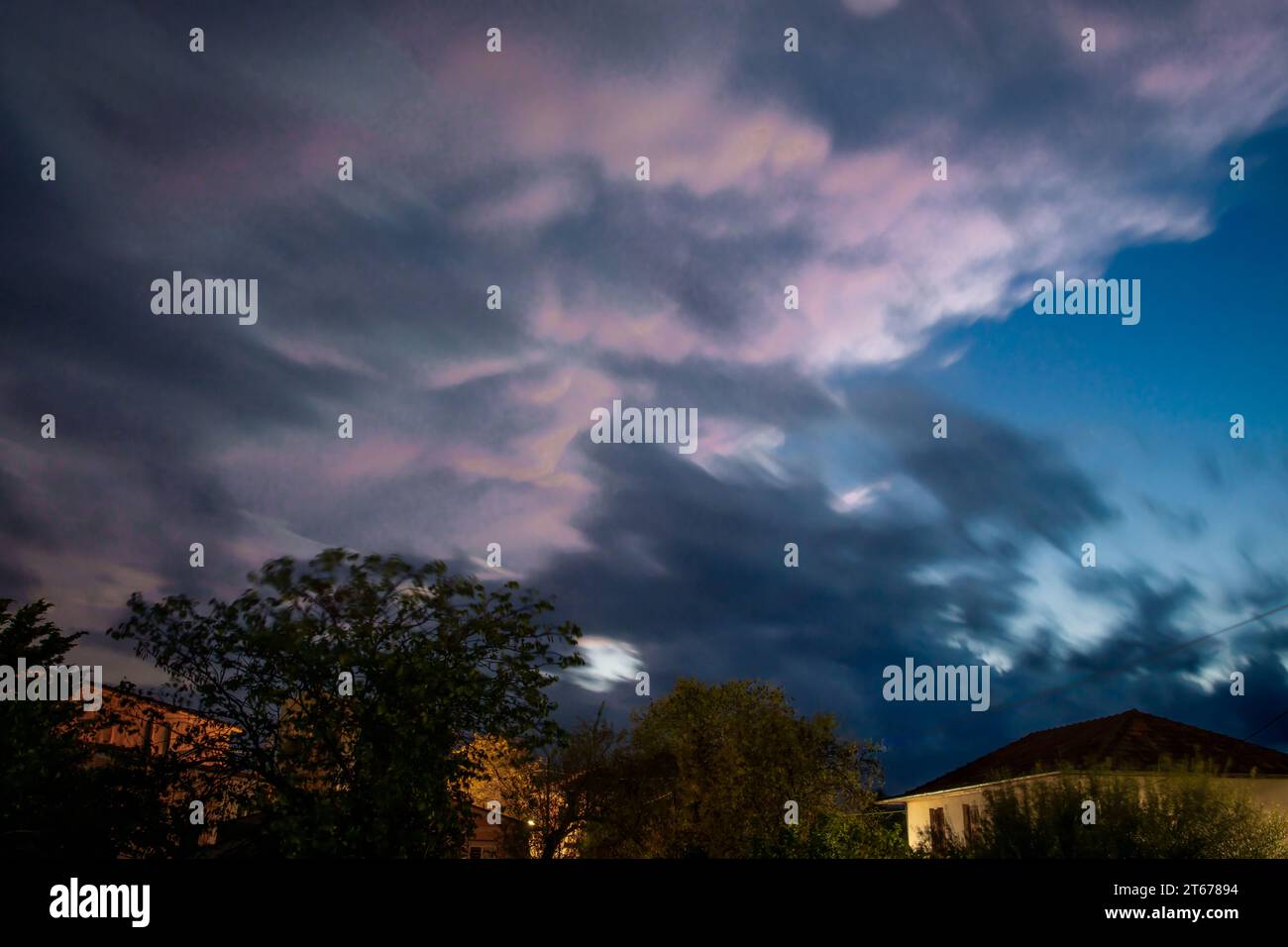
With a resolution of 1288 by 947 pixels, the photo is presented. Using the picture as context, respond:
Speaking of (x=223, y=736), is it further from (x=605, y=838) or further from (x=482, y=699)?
(x=605, y=838)

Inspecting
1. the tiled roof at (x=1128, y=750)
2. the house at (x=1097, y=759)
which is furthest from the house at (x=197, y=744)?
the tiled roof at (x=1128, y=750)

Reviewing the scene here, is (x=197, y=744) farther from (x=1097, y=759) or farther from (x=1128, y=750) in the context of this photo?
(x=1128, y=750)

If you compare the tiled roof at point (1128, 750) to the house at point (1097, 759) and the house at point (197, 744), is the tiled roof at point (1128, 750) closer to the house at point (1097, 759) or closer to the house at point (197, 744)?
the house at point (1097, 759)

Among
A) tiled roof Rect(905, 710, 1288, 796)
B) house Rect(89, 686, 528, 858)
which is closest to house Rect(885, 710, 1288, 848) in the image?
tiled roof Rect(905, 710, 1288, 796)

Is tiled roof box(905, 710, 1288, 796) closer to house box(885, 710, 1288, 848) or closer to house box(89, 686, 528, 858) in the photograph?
house box(885, 710, 1288, 848)

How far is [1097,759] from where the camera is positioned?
3619cm

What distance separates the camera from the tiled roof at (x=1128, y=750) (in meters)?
38.1

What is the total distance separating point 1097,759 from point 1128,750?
4.34 m

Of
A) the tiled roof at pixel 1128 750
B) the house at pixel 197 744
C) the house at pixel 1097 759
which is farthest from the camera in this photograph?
the tiled roof at pixel 1128 750
